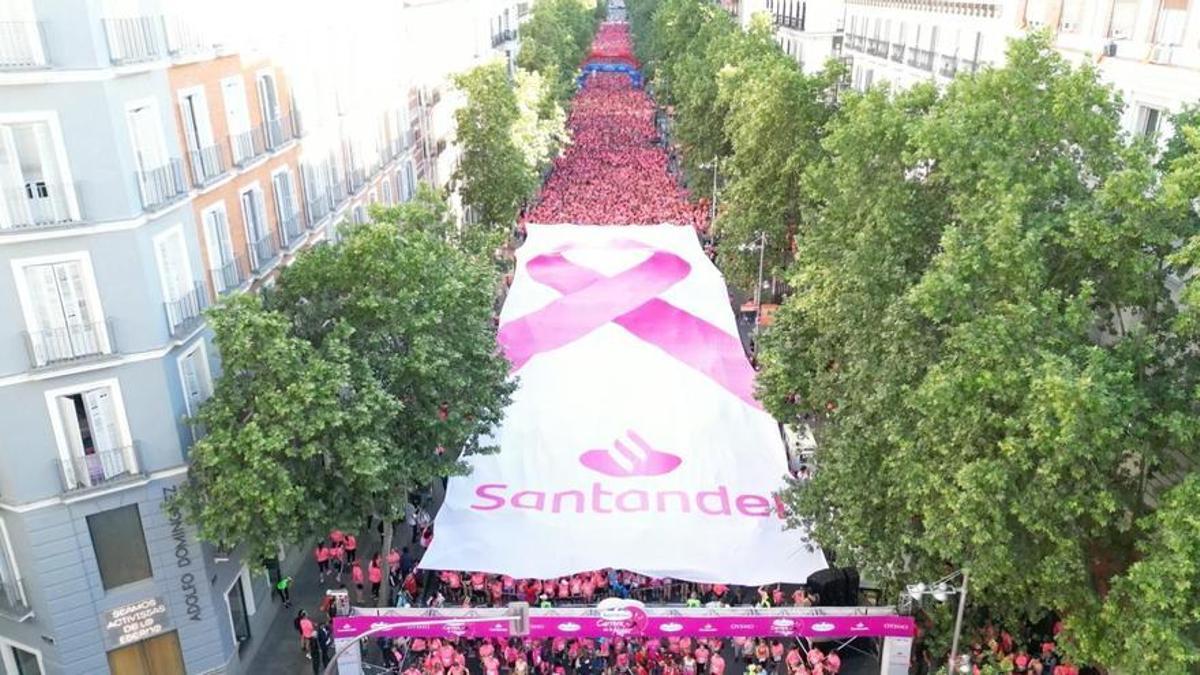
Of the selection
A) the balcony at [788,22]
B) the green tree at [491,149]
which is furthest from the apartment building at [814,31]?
the green tree at [491,149]

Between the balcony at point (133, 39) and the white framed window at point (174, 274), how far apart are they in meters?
3.49

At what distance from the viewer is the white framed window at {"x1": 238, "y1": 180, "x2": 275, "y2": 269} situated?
77.0 feet

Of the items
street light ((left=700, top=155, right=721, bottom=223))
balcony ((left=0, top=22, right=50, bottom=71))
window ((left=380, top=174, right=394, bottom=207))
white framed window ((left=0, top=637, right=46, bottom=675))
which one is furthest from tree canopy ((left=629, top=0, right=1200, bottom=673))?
street light ((left=700, top=155, right=721, bottom=223))

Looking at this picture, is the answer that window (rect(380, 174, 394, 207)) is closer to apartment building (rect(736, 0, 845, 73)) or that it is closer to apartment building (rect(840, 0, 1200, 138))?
apartment building (rect(840, 0, 1200, 138))

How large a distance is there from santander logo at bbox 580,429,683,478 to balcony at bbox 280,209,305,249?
1057 centimetres

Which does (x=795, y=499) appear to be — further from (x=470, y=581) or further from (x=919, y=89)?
(x=919, y=89)

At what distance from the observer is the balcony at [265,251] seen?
23.8 m

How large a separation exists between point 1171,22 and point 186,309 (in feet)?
79.9

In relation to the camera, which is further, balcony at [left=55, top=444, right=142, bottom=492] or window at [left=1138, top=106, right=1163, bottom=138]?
window at [left=1138, top=106, right=1163, bottom=138]

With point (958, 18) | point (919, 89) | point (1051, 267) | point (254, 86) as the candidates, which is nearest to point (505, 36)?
point (958, 18)

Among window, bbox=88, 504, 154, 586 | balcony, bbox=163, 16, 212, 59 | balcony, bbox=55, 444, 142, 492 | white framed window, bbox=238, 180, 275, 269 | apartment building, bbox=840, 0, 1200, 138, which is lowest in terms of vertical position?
window, bbox=88, 504, 154, 586

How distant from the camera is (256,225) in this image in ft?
79.2

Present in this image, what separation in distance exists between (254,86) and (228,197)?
3954 millimetres

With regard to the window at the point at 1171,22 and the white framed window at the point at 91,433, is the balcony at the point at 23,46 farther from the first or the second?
the window at the point at 1171,22
